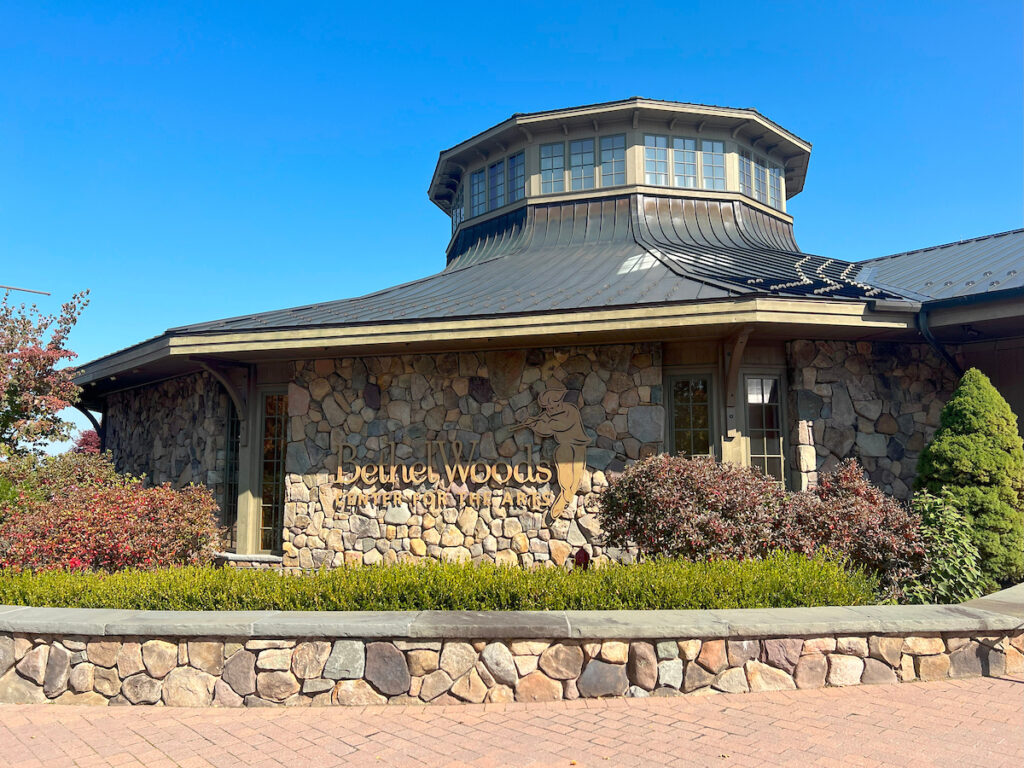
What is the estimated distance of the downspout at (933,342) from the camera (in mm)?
8411

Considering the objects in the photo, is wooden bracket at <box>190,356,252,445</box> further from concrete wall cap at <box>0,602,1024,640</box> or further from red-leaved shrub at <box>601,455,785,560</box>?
red-leaved shrub at <box>601,455,785,560</box>

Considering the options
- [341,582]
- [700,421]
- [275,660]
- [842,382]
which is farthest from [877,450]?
[275,660]

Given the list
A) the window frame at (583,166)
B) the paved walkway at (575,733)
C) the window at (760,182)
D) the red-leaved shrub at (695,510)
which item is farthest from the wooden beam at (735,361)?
the window at (760,182)

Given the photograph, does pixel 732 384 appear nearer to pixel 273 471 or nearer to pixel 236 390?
pixel 273 471

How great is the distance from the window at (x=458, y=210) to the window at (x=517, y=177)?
1.38 metres

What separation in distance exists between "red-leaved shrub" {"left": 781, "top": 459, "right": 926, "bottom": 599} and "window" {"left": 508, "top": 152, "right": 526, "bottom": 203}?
7981mm

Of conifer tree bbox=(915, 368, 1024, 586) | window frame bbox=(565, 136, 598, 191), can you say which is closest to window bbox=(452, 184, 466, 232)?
window frame bbox=(565, 136, 598, 191)

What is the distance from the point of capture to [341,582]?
5.80 metres

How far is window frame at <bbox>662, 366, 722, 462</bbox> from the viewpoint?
29.1 feet

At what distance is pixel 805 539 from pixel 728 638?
1976 millimetres

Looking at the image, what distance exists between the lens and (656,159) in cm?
1271

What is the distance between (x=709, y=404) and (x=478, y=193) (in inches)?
282

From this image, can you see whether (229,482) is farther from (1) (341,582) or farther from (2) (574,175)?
(2) (574,175)

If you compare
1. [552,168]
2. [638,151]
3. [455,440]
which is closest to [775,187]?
[638,151]
